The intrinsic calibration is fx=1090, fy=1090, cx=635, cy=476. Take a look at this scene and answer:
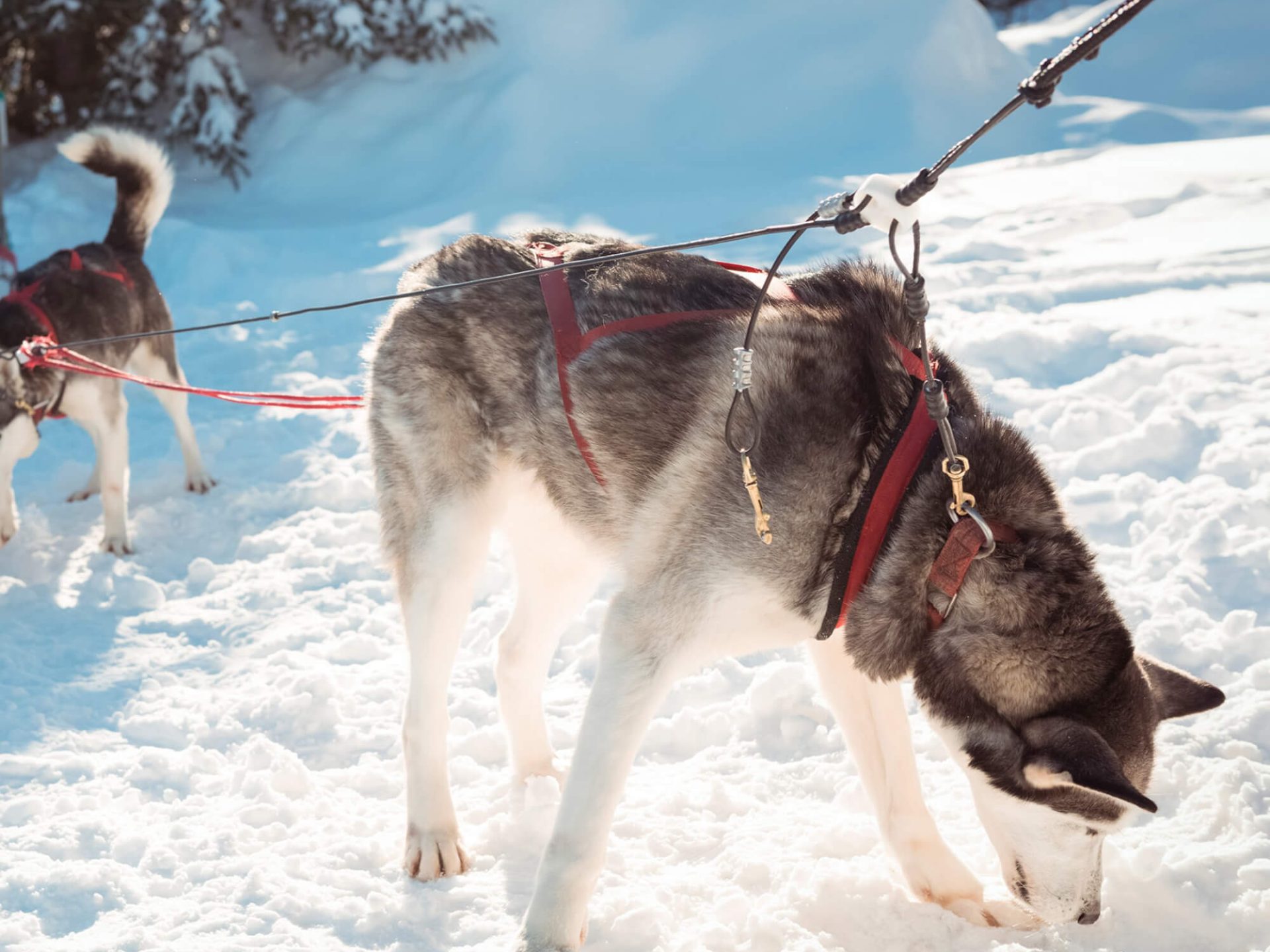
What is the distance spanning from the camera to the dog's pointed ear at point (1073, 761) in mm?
1681

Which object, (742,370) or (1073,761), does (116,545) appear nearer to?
(742,370)

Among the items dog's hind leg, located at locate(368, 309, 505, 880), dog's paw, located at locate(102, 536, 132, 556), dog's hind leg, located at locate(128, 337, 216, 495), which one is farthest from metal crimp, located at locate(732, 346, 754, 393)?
dog's hind leg, located at locate(128, 337, 216, 495)

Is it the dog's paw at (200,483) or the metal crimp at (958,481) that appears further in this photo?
the dog's paw at (200,483)

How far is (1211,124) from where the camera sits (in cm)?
914

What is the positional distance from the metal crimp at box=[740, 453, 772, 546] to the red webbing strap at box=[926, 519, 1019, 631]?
0.31 m

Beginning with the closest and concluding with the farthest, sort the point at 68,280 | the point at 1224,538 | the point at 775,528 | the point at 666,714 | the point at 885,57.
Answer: the point at 775,528
the point at 666,714
the point at 1224,538
the point at 68,280
the point at 885,57

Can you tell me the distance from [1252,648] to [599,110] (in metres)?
8.52

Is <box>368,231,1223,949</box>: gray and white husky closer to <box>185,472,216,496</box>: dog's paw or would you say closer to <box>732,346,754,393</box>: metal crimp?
<box>732,346,754,393</box>: metal crimp

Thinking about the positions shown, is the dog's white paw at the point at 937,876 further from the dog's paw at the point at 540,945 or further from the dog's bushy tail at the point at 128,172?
the dog's bushy tail at the point at 128,172

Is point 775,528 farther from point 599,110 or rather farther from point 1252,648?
point 599,110

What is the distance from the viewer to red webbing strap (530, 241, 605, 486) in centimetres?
248

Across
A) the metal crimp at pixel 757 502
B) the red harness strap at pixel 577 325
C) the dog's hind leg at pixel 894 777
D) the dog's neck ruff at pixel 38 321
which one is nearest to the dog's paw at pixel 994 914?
the dog's hind leg at pixel 894 777

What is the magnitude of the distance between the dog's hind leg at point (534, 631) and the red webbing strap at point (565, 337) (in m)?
0.54

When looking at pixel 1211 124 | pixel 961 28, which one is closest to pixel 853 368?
pixel 1211 124
